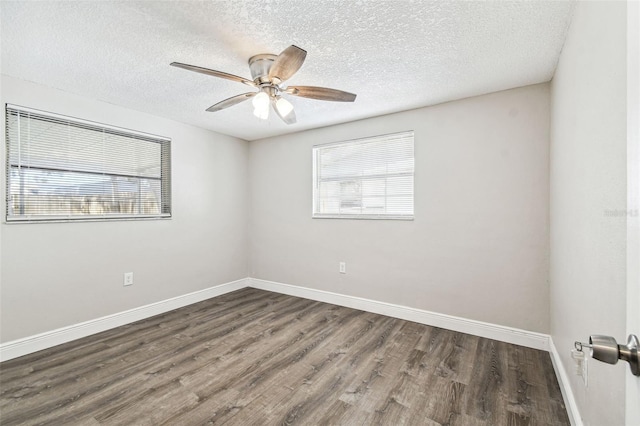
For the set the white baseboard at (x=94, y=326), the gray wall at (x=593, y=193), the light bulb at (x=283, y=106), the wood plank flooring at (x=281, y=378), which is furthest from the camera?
the white baseboard at (x=94, y=326)

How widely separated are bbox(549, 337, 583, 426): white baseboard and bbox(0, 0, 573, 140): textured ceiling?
2152mm

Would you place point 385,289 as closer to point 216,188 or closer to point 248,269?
point 248,269

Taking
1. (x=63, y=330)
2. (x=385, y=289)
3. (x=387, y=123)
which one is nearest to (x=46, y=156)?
(x=63, y=330)

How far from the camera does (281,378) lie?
2.00m

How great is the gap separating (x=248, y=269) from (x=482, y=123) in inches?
143

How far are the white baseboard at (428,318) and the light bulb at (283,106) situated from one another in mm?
2313

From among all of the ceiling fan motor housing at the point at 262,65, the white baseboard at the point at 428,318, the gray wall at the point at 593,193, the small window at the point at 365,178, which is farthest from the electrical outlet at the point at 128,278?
the gray wall at the point at 593,193

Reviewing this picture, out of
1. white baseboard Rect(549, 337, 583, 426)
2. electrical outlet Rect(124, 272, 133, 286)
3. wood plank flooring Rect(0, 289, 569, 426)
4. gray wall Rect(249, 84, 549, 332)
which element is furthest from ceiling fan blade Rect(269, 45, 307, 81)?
electrical outlet Rect(124, 272, 133, 286)

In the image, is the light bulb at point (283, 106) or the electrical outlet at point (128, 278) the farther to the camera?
the electrical outlet at point (128, 278)

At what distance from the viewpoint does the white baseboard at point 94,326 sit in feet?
7.48

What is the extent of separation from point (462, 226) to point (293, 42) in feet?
7.25

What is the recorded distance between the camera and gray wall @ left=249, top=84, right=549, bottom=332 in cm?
242

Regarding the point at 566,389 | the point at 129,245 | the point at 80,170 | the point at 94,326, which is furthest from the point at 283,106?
the point at 94,326

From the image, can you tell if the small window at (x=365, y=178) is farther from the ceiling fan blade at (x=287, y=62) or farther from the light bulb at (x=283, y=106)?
the ceiling fan blade at (x=287, y=62)
